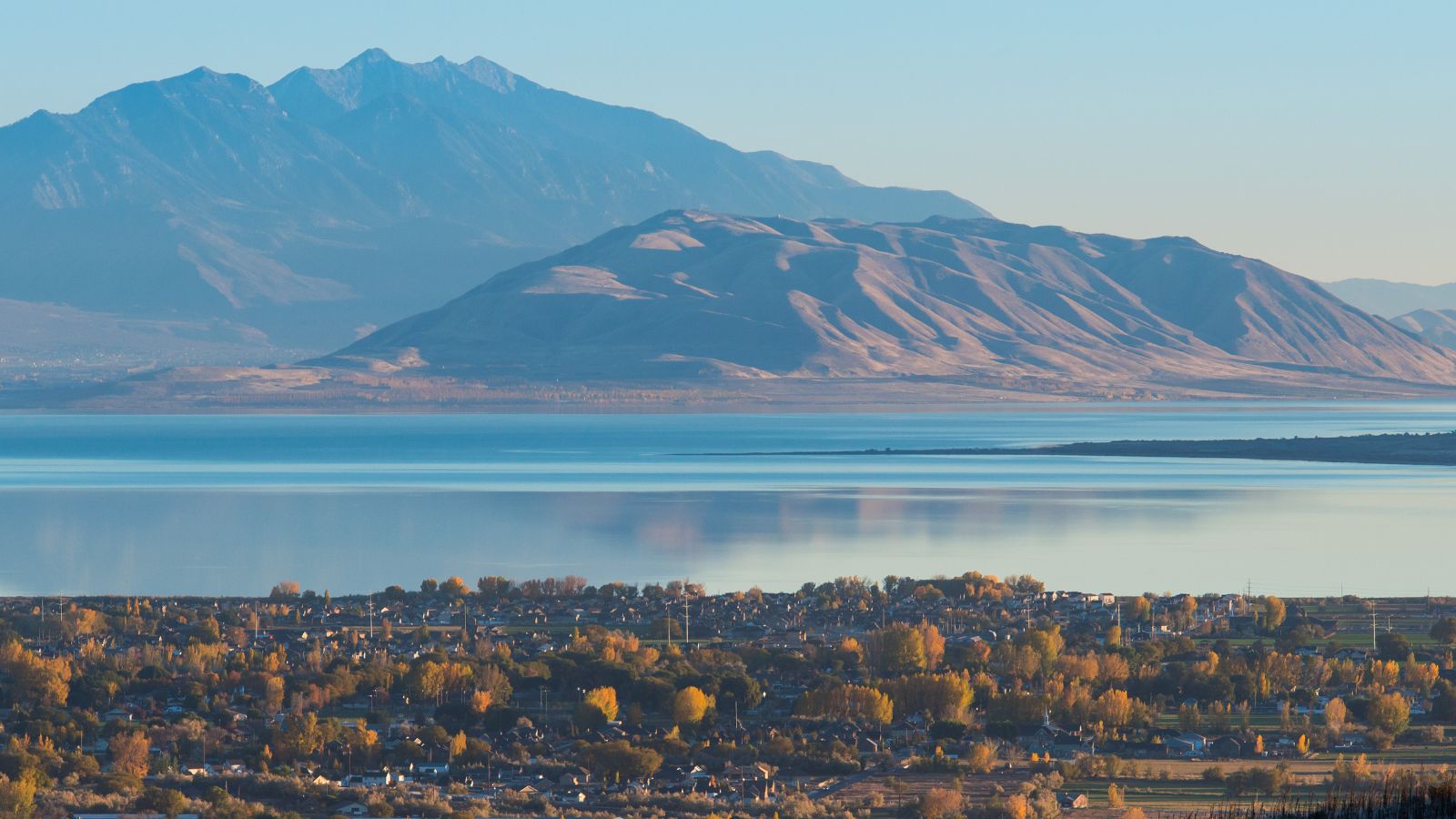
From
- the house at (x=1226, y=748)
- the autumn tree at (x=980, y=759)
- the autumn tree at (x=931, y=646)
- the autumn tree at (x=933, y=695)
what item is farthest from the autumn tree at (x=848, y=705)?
the house at (x=1226, y=748)

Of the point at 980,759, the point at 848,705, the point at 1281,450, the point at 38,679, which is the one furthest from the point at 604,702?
the point at 1281,450

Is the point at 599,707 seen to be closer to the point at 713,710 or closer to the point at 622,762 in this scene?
the point at 713,710

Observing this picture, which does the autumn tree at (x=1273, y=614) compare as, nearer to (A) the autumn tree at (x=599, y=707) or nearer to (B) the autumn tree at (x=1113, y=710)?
(B) the autumn tree at (x=1113, y=710)

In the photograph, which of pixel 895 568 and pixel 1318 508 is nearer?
pixel 895 568

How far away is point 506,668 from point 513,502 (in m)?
63.0

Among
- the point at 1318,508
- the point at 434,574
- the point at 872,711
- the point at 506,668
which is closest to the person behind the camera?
the point at 872,711

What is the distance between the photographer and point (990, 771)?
114 feet

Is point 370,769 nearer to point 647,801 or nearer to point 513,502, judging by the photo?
point 647,801

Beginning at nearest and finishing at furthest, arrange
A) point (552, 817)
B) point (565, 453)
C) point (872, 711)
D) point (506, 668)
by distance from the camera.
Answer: point (552, 817) < point (872, 711) < point (506, 668) < point (565, 453)

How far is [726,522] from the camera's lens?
92062 mm

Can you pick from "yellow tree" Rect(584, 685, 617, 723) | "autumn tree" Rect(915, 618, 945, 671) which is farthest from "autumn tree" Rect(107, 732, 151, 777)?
"autumn tree" Rect(915, 618, 945, 671)

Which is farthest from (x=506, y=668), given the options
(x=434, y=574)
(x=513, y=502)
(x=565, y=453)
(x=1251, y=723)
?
(x=565, y=453)

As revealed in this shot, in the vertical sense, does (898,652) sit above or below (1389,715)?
above

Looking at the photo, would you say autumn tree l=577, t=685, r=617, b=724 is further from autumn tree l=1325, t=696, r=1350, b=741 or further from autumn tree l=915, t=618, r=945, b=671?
autumn tree l=1325, t=696, r=1350, b=741
